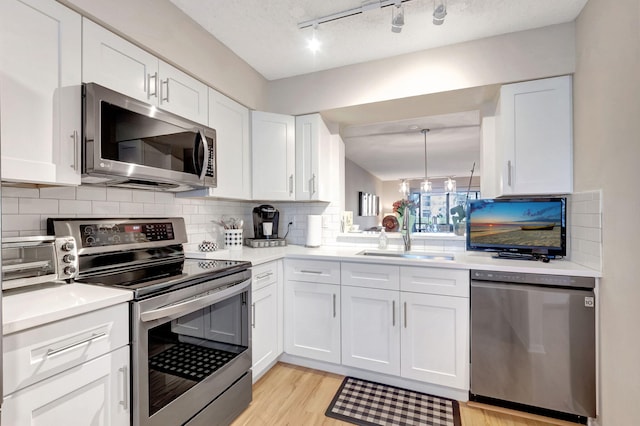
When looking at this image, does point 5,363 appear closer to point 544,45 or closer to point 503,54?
point 503,54

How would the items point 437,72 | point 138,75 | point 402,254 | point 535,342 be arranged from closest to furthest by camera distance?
point 138,75 → point 535,342 → point 437,72 → point 402,254

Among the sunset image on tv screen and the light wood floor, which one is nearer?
the light wood floor

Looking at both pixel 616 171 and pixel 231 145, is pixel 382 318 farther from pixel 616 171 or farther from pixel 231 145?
pixel 231 145

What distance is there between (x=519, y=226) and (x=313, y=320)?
5.44 feet

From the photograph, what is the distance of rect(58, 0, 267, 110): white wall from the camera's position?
145 cm

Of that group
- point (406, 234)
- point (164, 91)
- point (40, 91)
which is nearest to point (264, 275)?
point (406, 234)

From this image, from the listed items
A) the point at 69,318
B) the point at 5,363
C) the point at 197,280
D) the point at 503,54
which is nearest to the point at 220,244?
the point at 197,280

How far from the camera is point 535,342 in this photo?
68.6 inches

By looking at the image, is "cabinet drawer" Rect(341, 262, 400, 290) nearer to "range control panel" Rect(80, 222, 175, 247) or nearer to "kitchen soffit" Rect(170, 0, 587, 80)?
"range control panel" Rect(80, 222, 175, 247)

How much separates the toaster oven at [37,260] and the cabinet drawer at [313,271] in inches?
52.1

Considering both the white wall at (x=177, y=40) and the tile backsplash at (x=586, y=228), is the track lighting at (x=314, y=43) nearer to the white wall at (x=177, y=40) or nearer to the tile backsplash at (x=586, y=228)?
the white wall at (x=177, y=40)

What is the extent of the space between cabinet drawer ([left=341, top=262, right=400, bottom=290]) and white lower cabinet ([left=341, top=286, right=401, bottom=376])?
38 mm

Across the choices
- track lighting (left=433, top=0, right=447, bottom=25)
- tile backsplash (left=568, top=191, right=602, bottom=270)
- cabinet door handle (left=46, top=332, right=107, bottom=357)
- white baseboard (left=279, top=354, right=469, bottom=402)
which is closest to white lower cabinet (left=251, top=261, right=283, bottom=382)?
white baseboard (left=279, top=354, right=469, bottom=402)

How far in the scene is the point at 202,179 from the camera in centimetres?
188
